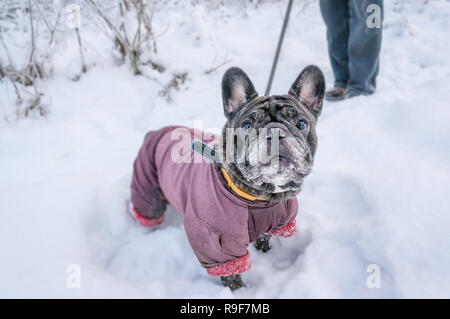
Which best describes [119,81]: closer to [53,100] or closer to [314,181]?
[53,100]

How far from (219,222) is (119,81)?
2510 mm

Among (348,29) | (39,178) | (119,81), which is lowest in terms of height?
(39,178)

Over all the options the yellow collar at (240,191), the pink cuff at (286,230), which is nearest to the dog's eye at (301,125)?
the yellow collar at (240,191)

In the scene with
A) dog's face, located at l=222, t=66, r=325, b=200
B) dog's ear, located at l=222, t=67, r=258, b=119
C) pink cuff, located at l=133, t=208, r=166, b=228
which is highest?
dog's ear, located at l=222, t=67, r=258, b=119

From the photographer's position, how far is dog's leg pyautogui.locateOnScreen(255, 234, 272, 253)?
1505 mm

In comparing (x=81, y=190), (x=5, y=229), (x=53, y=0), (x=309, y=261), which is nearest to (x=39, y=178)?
(x=81, y=190)

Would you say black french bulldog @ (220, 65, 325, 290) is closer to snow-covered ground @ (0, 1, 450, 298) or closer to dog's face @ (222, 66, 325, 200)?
dog's face @ (222, 66, 325, 200)

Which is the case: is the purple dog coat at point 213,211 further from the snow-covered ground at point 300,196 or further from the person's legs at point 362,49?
the person's legs at point 362,49

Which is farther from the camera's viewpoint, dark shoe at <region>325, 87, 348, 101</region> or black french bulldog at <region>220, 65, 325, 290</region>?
dark shoe at <region>325, 87, 348, 101</region>

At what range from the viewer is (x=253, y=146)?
1088 mm

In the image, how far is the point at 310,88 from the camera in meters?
1.34

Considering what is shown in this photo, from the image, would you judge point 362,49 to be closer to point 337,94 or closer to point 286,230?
point 337,94

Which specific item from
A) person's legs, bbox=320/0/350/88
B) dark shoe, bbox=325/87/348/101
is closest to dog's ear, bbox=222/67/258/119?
dark shoe, bbox=325/87/348/101

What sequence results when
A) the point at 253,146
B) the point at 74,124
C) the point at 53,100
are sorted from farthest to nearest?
1. the point at 53,100
2. the point at 74,124
3. the point at 253,146
